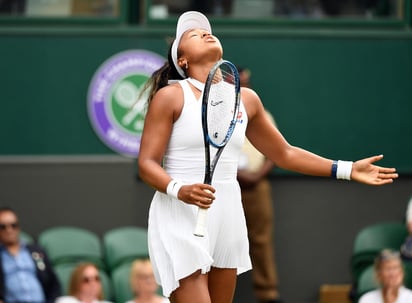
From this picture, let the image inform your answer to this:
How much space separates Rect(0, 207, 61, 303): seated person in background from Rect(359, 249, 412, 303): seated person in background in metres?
2.02

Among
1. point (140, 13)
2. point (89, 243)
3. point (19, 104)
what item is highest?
point (140, 13)

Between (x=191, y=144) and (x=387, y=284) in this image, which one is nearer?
(x=191, y=144)

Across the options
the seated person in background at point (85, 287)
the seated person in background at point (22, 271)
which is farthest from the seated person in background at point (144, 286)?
the seated person in background at point (22, 271)

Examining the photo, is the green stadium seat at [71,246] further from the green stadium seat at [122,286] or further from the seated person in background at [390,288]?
the seated person in background at [390,288]

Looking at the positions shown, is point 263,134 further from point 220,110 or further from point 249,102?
point 220,110

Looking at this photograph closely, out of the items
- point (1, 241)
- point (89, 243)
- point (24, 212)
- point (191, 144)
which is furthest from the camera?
point (24, 212)

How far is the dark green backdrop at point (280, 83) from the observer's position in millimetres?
9734

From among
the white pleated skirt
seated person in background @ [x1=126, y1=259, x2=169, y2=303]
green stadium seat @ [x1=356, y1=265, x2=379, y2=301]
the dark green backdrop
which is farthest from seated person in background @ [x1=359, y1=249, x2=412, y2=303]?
the white pleated skirt

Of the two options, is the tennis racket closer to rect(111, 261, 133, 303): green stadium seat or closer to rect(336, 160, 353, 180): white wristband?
rect(336, 160, 353, 180): white wristband

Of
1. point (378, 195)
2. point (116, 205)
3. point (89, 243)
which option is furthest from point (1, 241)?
point (378, 195)

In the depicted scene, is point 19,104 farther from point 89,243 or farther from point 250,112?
point 250,112

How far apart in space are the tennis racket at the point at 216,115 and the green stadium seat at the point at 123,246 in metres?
3.81

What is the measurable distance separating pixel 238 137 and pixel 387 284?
3004 millimetres

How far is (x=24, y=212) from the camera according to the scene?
31.8 ft
